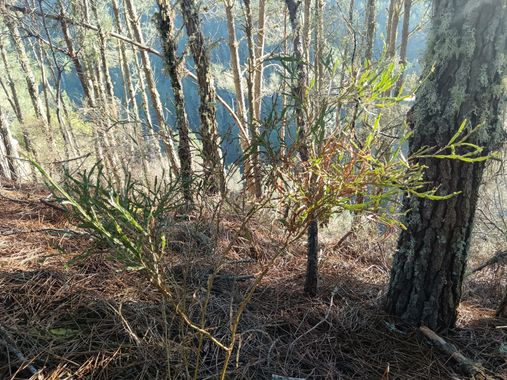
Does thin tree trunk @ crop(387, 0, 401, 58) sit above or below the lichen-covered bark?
above

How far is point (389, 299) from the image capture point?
2387mm

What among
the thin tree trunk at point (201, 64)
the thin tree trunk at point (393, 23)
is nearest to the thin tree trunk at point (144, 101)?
the thin tree trunk at point (201, 64)

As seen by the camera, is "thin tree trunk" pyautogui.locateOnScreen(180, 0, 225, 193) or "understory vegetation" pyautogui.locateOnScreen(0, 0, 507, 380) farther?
"thin tree trunk" pyautogui.locateOnScreen(180, 0, 225, 193)

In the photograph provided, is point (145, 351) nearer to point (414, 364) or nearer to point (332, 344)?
point (332, 344)

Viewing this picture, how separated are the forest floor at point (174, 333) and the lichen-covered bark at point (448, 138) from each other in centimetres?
27

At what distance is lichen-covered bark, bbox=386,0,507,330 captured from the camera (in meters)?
1.86

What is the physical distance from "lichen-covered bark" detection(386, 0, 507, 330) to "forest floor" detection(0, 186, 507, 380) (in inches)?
10.6

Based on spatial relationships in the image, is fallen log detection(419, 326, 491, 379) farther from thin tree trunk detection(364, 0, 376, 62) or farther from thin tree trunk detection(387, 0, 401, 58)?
thin tree trunk detection(387, 0, 401, 58)

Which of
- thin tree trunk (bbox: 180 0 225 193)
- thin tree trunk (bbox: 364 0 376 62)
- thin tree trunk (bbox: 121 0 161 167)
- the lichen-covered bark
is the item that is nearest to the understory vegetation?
the lichen-covered bark

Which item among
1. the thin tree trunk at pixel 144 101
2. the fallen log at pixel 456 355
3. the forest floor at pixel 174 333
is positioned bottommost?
the fallen log at pixel 456 355

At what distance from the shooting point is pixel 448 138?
1.98 meters

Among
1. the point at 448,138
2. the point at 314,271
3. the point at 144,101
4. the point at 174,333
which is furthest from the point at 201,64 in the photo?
the point at 144,101

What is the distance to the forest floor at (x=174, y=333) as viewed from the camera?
160 cm

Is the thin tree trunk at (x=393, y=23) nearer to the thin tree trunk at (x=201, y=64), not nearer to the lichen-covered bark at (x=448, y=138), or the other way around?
the thin tree trunk at (x=201, y=64)
